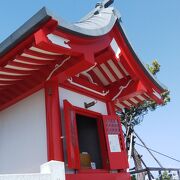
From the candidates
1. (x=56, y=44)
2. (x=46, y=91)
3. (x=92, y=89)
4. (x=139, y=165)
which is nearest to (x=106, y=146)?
(x=92, y=89)

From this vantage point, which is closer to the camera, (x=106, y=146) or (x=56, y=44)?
(x=56, y=44)

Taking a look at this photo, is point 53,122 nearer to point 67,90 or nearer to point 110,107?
point 67,90

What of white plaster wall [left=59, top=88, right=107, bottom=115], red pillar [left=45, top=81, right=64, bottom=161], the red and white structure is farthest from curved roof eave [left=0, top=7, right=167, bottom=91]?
white plaster wall [left=59, top=88, right=107, bottom=115]

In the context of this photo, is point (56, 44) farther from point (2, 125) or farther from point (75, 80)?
point (2, 125)

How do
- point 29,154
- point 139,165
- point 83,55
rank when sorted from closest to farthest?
point 83,55, point 29,154, point 139,165

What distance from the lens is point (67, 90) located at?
202 inches

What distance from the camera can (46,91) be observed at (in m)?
4.73

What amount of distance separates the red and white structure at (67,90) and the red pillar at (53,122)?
2cm

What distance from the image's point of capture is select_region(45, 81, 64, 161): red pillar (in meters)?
4.24

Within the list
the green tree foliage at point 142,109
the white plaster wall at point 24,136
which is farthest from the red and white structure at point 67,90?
the green tree foliage at point 142,109

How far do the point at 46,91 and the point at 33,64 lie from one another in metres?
0.60

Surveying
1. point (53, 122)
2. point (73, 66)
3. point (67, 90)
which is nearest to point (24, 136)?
point (53, 122)

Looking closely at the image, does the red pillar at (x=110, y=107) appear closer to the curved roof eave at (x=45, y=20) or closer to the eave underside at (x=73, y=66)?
the eave underside at (x=73, y=66)

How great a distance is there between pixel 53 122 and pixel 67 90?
885 mm
